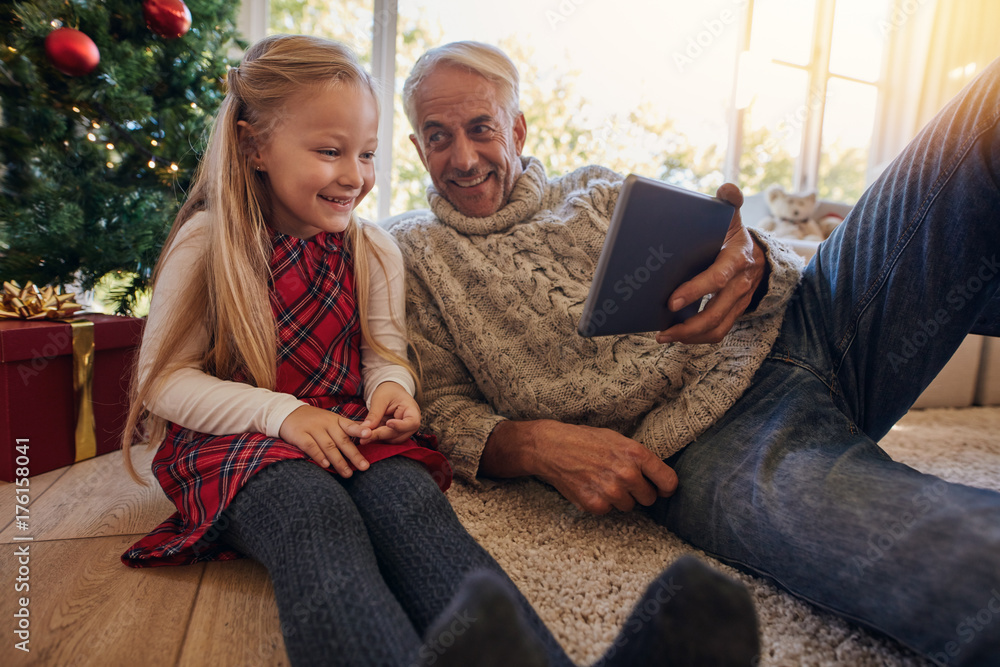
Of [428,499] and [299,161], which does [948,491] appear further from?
[299,161]

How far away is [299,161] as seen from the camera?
2.80 ft

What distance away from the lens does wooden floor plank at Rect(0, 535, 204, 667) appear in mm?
598

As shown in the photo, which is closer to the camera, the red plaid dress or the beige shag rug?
the beige shag rug

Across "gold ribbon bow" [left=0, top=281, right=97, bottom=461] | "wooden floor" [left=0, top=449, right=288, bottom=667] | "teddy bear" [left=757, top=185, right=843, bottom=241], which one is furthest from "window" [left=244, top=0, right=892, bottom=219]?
"wooden floor" [left=0, top=449, right=288, bottom=667]

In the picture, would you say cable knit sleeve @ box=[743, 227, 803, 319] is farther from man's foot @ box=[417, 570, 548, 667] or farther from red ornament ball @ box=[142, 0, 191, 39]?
red ornament ball @ box=[142, 0, 191, 39]

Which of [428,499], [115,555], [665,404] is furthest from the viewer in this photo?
[665,404]

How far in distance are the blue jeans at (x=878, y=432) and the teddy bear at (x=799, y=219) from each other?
140 cm

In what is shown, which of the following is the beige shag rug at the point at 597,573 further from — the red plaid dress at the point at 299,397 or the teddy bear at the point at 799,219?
the teddy bear at the point at 799,219

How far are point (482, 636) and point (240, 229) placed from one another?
705 millimetres

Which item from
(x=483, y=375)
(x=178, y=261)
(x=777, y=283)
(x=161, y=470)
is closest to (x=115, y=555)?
(x=161, y=470)

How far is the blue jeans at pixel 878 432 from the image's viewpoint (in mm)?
531

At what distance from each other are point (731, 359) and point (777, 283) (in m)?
0.14

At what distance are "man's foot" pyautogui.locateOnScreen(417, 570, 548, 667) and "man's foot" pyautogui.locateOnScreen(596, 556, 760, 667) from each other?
0.09 meters

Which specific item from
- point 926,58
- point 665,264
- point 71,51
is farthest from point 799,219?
point 71,51
